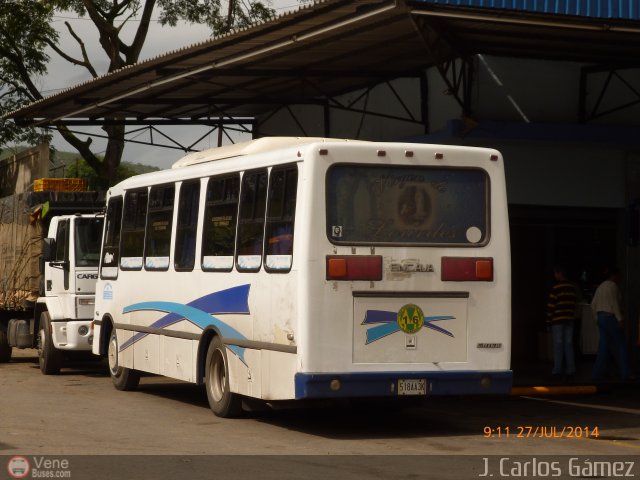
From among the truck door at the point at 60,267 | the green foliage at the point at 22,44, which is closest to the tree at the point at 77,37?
the green foliage at the point at 22,44

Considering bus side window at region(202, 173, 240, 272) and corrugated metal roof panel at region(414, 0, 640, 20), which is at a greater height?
corrugated metal roof panel at region(414, 0, 640, 20)

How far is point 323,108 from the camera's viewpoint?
26906 millimetres

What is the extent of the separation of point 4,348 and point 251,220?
1054cm

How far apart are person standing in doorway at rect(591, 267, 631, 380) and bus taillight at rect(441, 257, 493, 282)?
7.21m

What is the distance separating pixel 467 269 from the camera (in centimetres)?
1383

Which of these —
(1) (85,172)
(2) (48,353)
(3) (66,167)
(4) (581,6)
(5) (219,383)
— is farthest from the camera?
(1) (85,172)

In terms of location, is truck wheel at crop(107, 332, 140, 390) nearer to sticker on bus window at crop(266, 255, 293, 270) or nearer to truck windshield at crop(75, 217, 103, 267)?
truck windshield at crop(75, 217, 103, 267)

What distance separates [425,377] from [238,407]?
2470mm

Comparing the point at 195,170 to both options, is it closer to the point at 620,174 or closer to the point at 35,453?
the point at 35,453

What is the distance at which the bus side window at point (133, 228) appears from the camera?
18.0 metres

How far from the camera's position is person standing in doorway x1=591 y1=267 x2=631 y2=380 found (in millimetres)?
20609

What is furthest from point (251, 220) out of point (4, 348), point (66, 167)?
point (66, 167)
